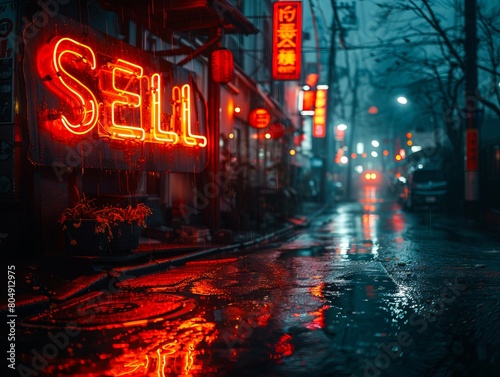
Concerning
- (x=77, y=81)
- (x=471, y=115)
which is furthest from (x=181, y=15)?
(x=471, y=115)

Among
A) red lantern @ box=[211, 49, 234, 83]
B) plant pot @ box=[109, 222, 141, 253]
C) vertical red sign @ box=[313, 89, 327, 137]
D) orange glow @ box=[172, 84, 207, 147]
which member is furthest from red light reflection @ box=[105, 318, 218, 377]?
vertical red sign @ box=[313, 89, 327, 137]

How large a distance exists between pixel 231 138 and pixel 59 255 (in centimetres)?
1465

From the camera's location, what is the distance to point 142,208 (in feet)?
38.4

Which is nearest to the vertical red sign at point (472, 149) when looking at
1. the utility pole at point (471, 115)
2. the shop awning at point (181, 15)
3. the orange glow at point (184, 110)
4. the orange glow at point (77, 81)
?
the utility pole at point (471, 115)

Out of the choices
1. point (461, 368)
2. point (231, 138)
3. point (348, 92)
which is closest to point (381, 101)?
point (348, 92)

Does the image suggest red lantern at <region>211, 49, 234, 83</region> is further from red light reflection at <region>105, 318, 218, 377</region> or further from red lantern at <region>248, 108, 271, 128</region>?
red light reflection at <region>105, 318, 218, 377</region>

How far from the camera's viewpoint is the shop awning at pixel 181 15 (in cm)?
1404

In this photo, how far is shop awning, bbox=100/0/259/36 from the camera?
1404 cm

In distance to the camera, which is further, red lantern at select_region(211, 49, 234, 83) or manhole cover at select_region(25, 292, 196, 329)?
red lantern at select_region(211, 49, 234, 83)

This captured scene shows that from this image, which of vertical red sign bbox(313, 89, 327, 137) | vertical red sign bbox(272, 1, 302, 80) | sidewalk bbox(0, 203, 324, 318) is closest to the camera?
sidewalk bbox(0, 203, 324, 318)

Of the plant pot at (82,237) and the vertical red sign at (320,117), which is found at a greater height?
the vertical red sign at (320,117)

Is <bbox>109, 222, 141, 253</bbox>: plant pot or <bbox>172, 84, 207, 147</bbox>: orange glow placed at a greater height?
<bbox>172, 84, 207, 147</bbox>: orange glow

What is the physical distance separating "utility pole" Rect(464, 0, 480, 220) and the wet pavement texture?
12.0 meters

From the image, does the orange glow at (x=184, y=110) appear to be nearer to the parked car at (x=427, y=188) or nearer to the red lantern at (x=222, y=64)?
the red lantern at (x=222, y=64)
